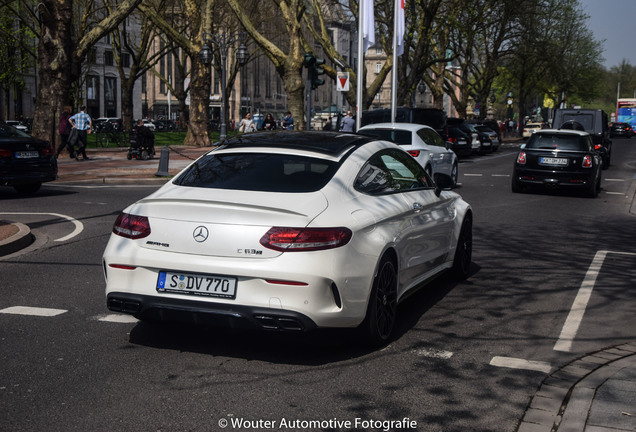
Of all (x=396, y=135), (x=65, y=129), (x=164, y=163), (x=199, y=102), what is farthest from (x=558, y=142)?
(x=199, y=102)

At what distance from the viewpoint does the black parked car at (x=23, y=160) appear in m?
16.5

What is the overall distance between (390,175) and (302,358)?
1.79m

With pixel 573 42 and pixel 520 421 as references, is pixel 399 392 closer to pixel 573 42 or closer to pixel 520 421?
pixel 520 421

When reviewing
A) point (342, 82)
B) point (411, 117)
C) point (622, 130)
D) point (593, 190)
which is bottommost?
point (593, 190)

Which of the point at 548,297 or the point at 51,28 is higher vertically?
the point at 51,28

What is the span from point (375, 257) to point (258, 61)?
4389 inches

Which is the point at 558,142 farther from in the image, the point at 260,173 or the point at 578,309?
the point at 260,173

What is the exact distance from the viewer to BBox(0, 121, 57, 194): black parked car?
650 inches

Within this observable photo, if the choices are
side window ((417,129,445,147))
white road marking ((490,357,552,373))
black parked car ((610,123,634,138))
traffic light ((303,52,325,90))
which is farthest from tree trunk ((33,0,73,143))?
black parked car ((610,123,634,138))

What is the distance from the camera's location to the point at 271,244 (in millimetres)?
5336

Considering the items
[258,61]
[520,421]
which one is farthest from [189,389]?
[258,61]

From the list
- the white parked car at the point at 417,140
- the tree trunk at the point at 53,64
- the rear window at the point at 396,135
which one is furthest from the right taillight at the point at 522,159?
the tree trunk at the point at 53,64

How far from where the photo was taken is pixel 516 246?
11.2 meters

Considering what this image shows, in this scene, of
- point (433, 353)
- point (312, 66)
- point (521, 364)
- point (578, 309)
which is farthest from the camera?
point (312, 66)
